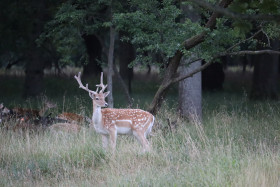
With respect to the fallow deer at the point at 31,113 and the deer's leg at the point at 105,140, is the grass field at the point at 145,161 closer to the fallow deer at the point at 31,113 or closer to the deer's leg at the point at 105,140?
the deer's leg at the point at 105,140

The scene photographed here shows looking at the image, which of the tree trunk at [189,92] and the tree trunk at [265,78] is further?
the tree trunk at [265,78]

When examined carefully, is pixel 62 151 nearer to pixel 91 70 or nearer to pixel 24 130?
pixel 24 130

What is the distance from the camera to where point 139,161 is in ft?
24.9

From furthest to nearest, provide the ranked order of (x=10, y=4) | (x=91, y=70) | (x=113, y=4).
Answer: (x=91, y=70) < (x=10, y=4) < (x=113, y=4)

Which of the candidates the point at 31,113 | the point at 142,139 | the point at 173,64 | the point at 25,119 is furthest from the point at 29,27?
the point at 142,139

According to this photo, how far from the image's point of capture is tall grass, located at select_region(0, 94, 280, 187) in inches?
251

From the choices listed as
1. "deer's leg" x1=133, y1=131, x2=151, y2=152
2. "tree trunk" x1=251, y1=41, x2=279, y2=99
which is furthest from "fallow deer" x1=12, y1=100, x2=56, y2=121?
"tree trunk" x1=251, y1=41, x2=279, y2=99

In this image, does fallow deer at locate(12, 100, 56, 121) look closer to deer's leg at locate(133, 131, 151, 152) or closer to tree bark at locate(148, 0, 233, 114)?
tree bark at locate(148, 0, 233, 114)

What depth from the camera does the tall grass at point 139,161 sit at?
6363 mm

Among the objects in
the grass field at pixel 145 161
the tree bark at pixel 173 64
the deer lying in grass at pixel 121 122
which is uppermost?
the tree bark at pixel 173 64

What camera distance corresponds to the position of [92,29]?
12.8 meters

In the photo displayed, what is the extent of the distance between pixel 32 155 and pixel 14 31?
37.2 ft

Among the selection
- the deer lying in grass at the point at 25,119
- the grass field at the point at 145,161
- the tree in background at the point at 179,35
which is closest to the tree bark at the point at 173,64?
the tree in background at the point at 179,35

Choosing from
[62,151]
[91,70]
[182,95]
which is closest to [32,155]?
[62,151]
